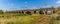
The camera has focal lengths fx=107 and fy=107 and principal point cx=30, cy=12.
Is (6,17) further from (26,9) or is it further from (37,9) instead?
(37,9)

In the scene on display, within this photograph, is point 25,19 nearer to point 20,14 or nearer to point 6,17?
point 20,14

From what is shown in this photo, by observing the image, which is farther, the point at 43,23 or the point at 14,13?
the point at 14,13

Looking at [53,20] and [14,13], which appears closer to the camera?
[53,20]

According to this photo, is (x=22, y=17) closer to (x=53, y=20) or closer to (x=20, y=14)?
(x=20, y=14)

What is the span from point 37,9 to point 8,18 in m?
0.52

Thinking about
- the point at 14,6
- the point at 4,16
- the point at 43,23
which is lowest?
the point at 43,23

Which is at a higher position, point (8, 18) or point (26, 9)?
point (26, 9)

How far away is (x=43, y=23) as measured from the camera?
176 cm

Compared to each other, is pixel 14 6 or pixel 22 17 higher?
pixel 14 6

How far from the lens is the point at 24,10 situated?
1907mm

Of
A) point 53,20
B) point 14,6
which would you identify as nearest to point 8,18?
point 14,6

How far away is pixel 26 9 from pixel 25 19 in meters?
0.19

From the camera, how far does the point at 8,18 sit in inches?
71.1

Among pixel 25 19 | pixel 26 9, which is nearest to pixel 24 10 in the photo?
pixel 26 9
